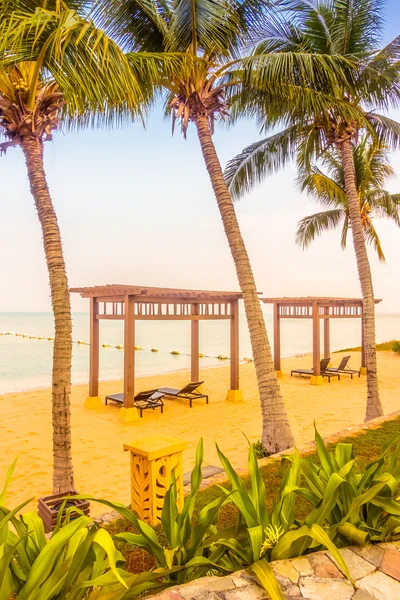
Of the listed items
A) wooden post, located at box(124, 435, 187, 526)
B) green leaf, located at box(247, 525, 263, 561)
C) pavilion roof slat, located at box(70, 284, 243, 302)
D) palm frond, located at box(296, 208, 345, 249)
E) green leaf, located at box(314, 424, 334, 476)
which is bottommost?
wooden post, located at box(124, 435, 187, 526)

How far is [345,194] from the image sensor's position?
13492 mm

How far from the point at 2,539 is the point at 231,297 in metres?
10.2

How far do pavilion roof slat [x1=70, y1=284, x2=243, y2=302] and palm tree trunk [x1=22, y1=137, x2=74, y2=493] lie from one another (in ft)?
15.8

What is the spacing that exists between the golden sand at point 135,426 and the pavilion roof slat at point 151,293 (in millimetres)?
2891

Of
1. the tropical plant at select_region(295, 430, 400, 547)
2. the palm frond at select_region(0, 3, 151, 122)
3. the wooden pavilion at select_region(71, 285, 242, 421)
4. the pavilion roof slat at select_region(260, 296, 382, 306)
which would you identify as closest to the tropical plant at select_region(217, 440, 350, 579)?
the tropical plant at select_region(295, 430, 400, 547)

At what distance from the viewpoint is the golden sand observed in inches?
241

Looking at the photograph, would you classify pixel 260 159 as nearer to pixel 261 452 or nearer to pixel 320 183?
pixel 320 183

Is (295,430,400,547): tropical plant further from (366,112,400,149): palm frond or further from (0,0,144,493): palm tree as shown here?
(366,112,400,149): palm frond

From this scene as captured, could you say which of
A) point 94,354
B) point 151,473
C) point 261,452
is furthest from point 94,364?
point 151,473

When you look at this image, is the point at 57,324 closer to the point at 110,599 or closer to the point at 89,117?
the point at 110,599

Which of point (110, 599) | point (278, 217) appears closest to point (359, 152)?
point (110, 599)

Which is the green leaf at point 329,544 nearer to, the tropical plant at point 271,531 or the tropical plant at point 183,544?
the tropical plant at point 271,531

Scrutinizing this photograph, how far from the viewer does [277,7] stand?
7609 millimetres

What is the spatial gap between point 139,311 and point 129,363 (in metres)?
1.27
